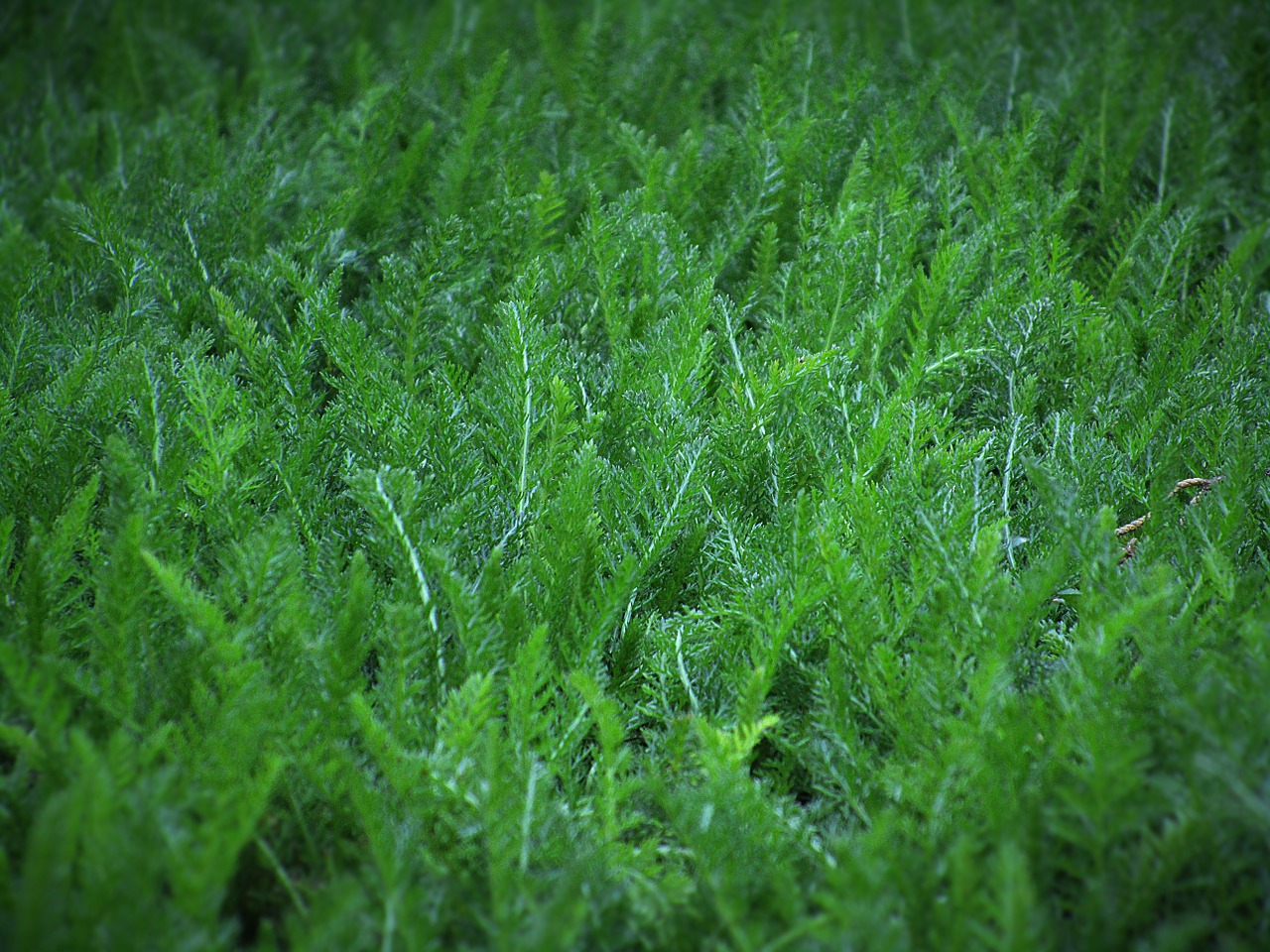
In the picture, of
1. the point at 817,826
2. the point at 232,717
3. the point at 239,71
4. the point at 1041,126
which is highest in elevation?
the point at 239,71

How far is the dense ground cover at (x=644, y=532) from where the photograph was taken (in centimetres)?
99

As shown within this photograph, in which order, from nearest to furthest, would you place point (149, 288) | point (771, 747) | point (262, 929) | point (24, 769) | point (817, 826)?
point (262, 929), point (24, 769), point (817, 826), point (771, 747), point (149, 288)

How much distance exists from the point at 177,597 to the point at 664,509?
24.1 inches

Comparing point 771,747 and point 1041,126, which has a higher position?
point 1041,126

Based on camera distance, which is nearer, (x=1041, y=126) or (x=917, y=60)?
(x=1041, y=126)

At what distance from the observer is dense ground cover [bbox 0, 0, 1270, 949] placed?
0.99 m

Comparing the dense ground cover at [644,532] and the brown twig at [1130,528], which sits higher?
the dense ground cover at [644,532]

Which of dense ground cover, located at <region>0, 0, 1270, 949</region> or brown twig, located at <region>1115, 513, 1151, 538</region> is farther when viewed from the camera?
brown twig, located at <region>1115, 513, 1151, 538</region>

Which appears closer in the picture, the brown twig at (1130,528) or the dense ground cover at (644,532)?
the dense ground cover at (644,532)

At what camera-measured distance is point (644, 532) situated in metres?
1.43

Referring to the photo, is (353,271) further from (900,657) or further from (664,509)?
(900,657)

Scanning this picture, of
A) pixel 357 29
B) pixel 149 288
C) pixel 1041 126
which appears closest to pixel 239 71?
pixel 357 29

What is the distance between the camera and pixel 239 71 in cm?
309

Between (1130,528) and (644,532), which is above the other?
(644,532)
